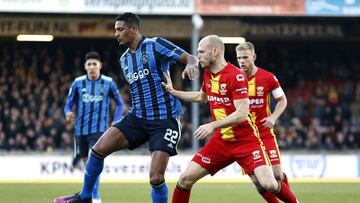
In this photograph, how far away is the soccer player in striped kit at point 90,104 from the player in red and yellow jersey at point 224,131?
3349 millimetres

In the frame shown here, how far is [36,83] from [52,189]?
1004 cm

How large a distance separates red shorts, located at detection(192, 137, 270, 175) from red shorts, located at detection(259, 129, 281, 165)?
3.31 ft

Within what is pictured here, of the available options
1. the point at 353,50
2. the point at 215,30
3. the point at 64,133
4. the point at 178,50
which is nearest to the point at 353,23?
the point at 353,50

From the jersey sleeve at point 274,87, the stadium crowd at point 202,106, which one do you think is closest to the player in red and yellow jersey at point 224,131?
the jersey sleeve at point 274,87

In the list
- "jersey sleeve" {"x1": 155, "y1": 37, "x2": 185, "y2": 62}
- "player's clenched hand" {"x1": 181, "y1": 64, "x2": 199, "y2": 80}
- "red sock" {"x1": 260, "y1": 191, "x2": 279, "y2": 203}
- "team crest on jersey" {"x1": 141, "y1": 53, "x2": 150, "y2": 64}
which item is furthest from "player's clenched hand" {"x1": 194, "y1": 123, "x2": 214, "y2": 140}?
"red sock" {"x1": 260, "y1": 191, "x2": 279, "y2": 203}

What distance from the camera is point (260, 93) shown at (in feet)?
32.8

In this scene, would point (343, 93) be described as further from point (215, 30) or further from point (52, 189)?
point (52, 189)

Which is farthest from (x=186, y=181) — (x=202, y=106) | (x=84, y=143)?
(x=202, y=106)

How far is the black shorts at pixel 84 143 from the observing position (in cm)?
1209

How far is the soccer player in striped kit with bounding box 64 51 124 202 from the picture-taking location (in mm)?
12109

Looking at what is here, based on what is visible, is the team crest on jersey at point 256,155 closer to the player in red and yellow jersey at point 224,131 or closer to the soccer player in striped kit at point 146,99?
the player in red and yellow jersey at point 224,131

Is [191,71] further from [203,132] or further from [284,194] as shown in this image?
[284,194]

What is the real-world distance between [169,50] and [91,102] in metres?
3.62

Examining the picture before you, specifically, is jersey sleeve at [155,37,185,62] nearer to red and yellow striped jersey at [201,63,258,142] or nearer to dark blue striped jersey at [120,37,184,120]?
dark blue striped jersey at [120,37,184,120]
